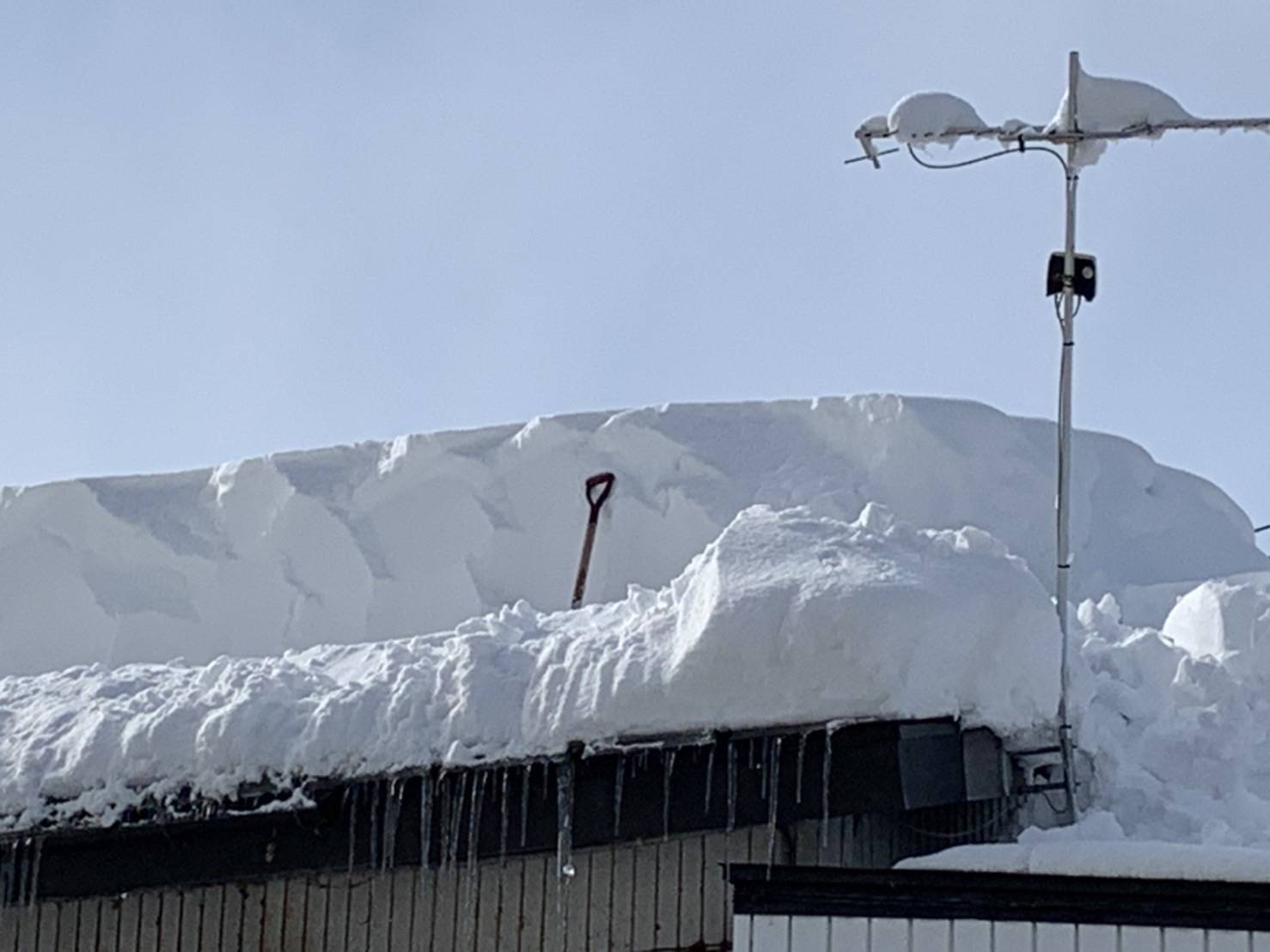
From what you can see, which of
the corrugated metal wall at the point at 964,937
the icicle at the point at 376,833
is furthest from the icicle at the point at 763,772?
the icicle at the point at 376,833

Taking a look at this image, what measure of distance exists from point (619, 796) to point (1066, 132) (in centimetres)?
255

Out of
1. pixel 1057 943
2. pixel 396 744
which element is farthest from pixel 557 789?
pixel 1057 943

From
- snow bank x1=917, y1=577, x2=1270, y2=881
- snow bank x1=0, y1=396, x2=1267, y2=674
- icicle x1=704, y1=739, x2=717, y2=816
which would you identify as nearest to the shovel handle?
snow bank x1=0, y1=396, x2=1267, y2=674

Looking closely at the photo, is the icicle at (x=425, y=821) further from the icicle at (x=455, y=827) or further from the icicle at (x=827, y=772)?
the icicle at (x=827, y=772)

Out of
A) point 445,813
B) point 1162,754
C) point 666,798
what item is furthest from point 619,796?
point 1162,754

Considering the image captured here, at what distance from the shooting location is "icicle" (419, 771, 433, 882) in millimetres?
6434

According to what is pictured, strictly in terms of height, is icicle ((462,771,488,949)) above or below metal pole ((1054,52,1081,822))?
below

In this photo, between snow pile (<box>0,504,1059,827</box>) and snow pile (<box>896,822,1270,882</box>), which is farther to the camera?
snow pile (<box>0,504,1059,827</box>)

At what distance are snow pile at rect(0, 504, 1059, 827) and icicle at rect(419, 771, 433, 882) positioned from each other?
144 millimetres

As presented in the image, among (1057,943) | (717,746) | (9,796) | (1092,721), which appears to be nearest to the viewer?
(1057,943)

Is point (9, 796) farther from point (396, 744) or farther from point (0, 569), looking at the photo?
point (0, 569)

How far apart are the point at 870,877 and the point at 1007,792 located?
119 cm

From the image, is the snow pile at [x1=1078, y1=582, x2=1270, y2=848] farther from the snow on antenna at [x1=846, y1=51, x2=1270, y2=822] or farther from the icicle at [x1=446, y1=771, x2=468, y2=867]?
the icicle at [x1=446, y1=771, x2=468, y2=867]

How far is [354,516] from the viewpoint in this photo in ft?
47.3
